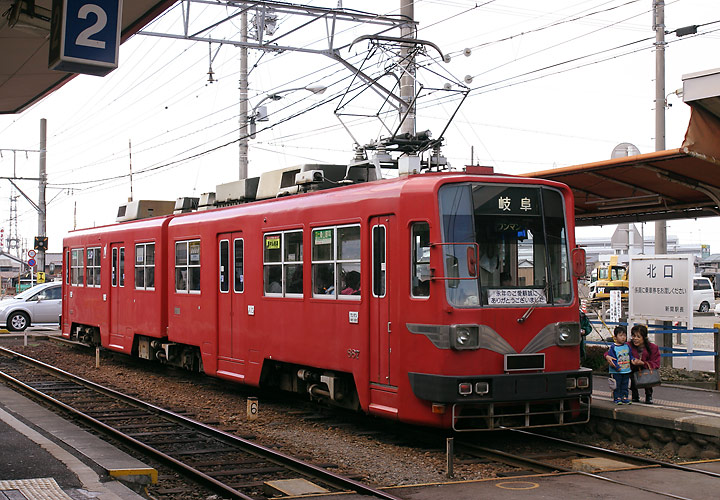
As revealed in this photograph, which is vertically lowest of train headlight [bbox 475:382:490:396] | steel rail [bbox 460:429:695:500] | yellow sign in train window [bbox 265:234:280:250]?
steel rail [bbox 460:429:695:500]

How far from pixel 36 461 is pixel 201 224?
22.9 feet

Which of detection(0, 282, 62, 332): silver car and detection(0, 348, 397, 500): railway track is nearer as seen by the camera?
detection(0, 348, 397, 500): railway track

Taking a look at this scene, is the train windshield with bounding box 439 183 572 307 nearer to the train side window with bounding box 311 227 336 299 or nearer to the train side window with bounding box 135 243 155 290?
the train side window with bounding box 311 227 336 299

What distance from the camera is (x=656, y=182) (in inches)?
495

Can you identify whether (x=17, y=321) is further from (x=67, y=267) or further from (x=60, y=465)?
(x=60, y=465)

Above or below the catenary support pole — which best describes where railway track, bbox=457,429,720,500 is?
below

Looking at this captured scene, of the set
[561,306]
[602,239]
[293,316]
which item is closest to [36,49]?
[293,316]

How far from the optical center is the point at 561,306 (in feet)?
32.3

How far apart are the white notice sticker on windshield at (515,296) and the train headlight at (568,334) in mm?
367

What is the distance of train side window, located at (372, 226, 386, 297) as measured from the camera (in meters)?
9.84

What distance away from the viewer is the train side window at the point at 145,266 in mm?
16609

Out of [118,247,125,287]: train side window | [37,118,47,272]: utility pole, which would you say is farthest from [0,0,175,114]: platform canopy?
[37,118,47,272]: utility pole

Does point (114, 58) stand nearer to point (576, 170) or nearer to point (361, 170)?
point (361, 170)

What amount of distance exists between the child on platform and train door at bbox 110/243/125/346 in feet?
35.5
